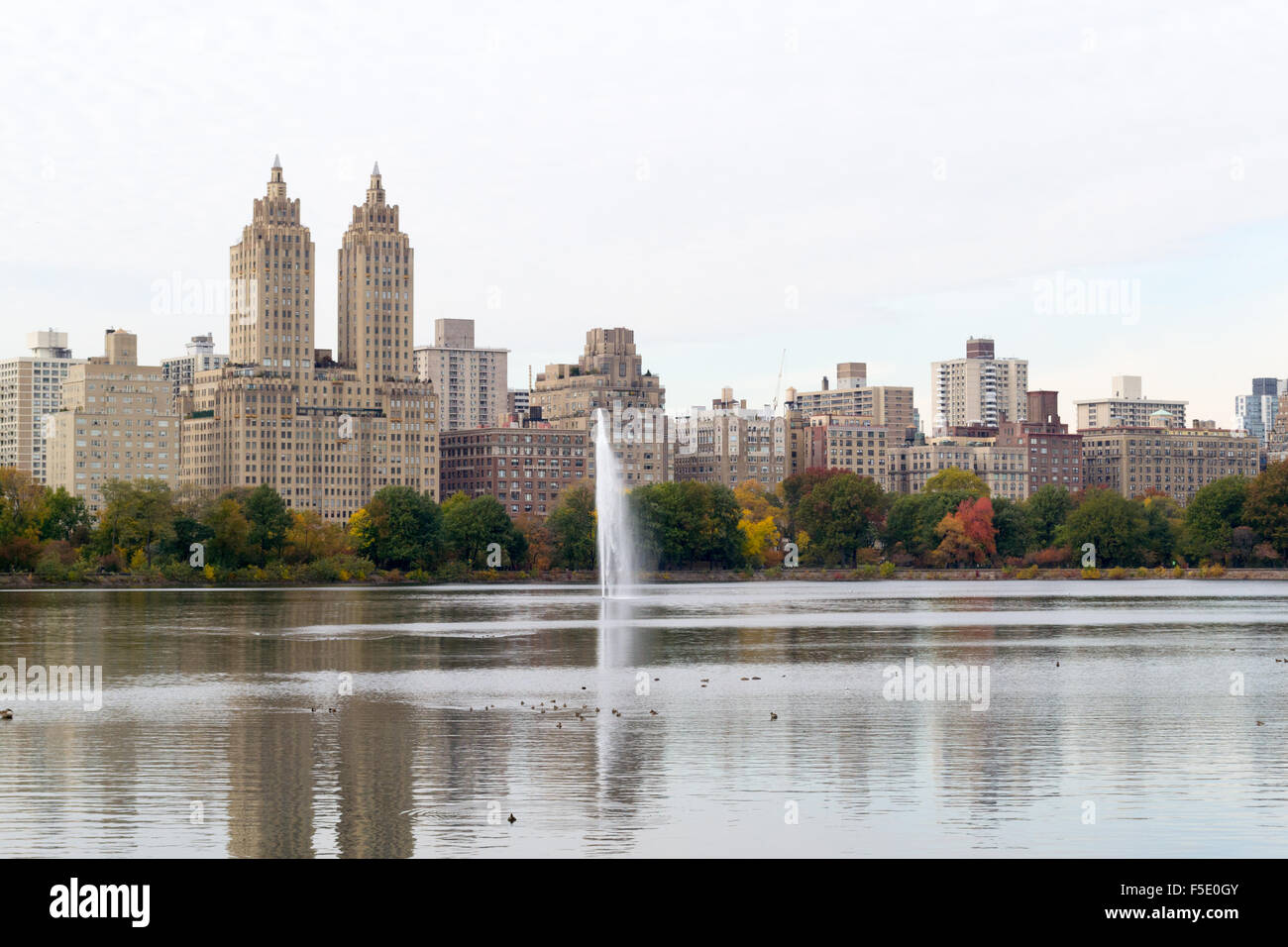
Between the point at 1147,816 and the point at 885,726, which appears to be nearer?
the point at 1147,816

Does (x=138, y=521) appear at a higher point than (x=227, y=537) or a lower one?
higher

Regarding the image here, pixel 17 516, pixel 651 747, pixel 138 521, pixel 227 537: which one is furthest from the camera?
pixel 227 537

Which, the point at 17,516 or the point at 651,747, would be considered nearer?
the point at 651,747

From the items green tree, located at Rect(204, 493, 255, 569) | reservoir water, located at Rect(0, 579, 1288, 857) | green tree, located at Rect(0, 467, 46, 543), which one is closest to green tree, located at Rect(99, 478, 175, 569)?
green tree, located at Rect(204, 493, 255, 569)

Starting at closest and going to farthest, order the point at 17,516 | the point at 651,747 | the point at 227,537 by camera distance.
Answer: the point at 651,747, the point at 17,516, the point at 227,537

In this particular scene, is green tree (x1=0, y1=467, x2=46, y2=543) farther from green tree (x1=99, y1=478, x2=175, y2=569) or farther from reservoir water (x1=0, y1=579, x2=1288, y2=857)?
reservoir water (x1=0, y1=579, x2=1288, y2=857)

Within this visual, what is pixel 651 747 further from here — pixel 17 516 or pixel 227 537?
pixel 17 516

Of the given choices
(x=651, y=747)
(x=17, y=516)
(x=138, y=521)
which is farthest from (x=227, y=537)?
(x=651, y=747)

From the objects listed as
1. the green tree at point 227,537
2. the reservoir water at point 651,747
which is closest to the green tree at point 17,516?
the green tree at point 227,537

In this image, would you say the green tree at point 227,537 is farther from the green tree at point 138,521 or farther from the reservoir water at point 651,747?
the reservoir water at point 651,747
